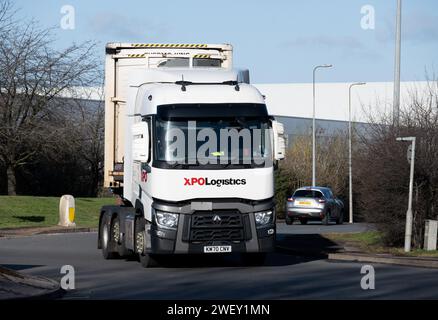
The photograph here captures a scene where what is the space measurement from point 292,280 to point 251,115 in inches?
134

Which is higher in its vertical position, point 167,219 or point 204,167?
point 204,167

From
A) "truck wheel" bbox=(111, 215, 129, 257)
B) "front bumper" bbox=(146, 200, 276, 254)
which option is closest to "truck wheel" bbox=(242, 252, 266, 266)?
"front bumper" bbox=(146, 200, 276, 254)

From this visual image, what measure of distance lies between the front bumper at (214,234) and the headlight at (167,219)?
0.25ft

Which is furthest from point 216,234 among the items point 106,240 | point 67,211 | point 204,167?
point 67,211

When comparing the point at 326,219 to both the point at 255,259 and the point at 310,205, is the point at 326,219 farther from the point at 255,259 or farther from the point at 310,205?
the point at 255,259

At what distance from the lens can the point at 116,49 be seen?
72.1 feet

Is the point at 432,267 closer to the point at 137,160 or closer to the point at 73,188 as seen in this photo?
the point at 137,160

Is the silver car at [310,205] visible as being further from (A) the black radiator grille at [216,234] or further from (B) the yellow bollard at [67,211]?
(A) the black radiator grille at [216,234]

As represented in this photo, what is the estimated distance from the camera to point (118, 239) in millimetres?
21375

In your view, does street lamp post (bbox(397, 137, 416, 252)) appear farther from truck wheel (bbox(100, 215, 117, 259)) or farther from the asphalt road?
truck wheel (bbox(100, 215, 117, 259))

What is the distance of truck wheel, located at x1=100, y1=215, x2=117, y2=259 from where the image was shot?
21.8 metres

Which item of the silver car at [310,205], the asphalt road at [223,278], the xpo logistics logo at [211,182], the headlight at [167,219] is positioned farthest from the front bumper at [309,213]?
the headlight at [167,219]

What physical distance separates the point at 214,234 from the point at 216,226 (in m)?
0.15
